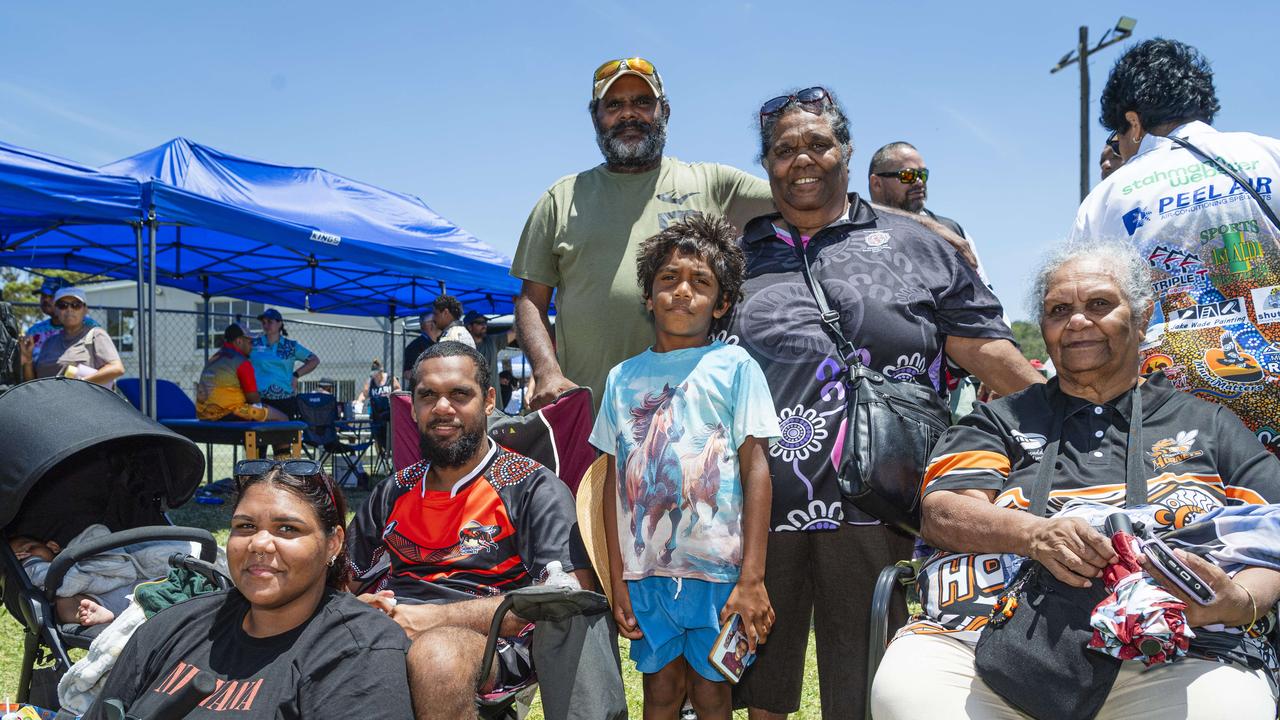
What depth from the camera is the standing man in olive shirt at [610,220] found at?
3.11 m

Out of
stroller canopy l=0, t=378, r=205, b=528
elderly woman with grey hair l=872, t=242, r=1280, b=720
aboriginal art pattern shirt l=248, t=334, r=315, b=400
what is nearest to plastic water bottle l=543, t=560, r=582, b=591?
elderly woman with grey hair l=872, t=242, r=1280, b=720

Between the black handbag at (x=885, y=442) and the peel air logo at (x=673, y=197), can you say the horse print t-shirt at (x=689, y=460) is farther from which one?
the peel air logo at (x=673, y=197)

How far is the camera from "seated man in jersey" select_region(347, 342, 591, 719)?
2.43m

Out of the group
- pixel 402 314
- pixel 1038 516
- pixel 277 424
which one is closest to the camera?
pixel 1038 516

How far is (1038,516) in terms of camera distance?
212cm

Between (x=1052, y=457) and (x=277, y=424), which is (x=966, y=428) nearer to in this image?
(x=1052, y=457)

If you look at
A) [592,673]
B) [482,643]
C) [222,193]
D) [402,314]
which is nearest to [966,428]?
[592,673]

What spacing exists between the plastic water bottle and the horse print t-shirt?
229mm

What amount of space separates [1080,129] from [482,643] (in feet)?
54.1

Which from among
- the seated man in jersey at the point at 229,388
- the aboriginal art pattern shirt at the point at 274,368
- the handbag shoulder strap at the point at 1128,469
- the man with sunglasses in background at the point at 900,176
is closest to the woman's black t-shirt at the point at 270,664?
the handbag shoulder strap at the point at 1128,469

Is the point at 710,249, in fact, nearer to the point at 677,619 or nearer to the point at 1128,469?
the point at 677,619

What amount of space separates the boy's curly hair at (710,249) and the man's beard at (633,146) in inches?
26.5

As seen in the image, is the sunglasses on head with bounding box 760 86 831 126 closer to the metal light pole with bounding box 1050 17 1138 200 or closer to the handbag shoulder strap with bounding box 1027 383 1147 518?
the handbag shoulder strap with bounding box 1027 383 1147 518

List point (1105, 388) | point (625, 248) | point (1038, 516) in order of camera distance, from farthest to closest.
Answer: point (625, 248) < point (1105, 388) < point (1038, 516)
